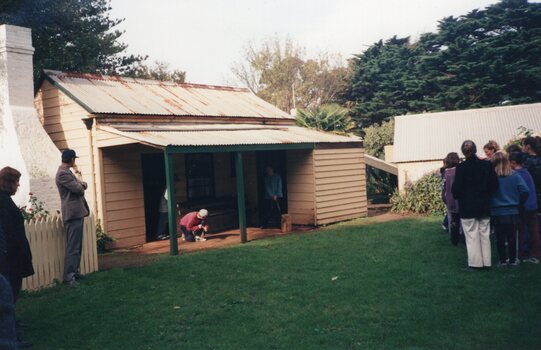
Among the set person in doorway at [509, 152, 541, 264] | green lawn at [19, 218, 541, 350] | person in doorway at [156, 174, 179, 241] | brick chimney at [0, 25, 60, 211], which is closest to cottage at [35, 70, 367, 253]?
person in doorway at [156, 174, 179, 241]

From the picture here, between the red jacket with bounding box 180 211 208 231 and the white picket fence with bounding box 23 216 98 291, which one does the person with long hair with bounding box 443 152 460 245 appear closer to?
the red jacket with bounding box 180 211 208 231

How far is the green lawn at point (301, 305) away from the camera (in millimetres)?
5137

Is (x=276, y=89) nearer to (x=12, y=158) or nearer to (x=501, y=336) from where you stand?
(x=12, y=158)

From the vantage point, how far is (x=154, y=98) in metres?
14.2

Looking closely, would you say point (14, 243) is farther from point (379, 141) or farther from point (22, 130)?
point (379, 141)

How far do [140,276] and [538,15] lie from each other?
30.7 metres

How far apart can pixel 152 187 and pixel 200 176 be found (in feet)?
5.85

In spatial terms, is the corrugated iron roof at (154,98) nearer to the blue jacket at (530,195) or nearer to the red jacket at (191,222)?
the red jacket at (191,222)

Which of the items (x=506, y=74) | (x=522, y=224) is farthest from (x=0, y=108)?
(x=506, y=74)

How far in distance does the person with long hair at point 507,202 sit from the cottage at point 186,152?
19.8 feet

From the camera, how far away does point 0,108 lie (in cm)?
1141

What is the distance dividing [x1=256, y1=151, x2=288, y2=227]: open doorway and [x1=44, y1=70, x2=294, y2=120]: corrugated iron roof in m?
1.50

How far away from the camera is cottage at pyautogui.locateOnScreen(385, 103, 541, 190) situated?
719 inches

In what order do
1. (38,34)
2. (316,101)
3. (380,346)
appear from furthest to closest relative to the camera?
1. (316,101)
2. (38,34)
3. (380,346)
